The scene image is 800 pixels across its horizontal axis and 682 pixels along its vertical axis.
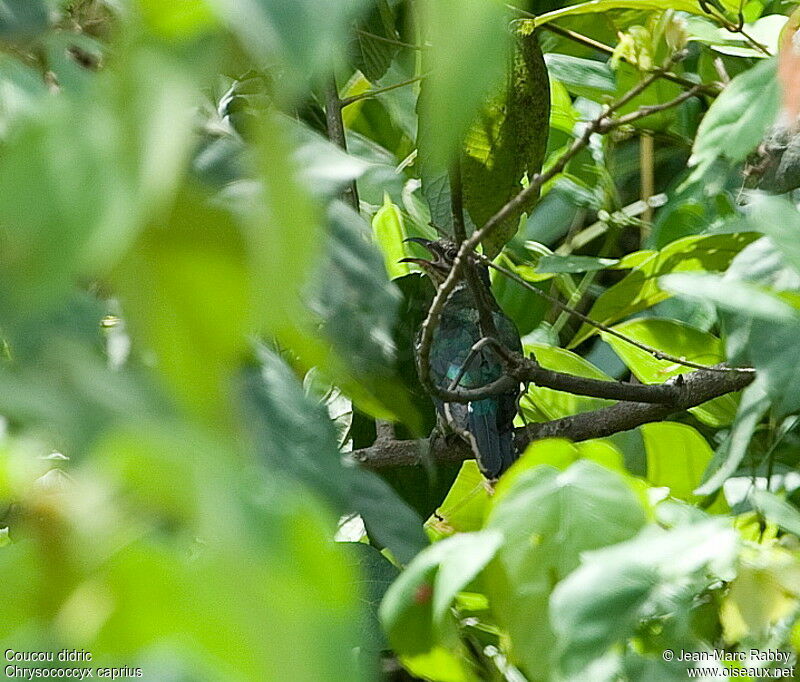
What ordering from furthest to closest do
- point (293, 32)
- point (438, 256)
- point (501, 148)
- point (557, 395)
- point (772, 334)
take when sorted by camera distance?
1. point (438, 256)
2. point (557, 395)
3. point (501, 148)
4. point (772, 334)
5. point (293, 32)

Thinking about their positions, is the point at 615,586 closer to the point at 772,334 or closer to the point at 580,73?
the point at 772,334

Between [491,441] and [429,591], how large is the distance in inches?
50.7

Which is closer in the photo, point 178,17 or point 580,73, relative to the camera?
point 178,17

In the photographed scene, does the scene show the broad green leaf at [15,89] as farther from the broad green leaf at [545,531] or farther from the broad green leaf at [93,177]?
the broad green leaf at [545,531]

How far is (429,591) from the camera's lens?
55cm

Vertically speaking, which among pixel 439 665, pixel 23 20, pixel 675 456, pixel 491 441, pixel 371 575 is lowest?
pixel 491 441

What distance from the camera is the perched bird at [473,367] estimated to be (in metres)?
1.79

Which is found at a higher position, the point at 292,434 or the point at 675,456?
the point at 292,434

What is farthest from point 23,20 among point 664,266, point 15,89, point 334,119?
point 664,266

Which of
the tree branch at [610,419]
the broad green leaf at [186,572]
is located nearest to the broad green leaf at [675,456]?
the tree branch at [610,419]

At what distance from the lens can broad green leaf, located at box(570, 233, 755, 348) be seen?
1.47 metres

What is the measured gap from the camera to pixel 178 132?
0.60 ft

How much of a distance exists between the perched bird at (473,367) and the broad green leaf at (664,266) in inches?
7.8

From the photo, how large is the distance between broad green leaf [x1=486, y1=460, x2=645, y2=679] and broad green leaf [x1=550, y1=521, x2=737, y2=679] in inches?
1.1
